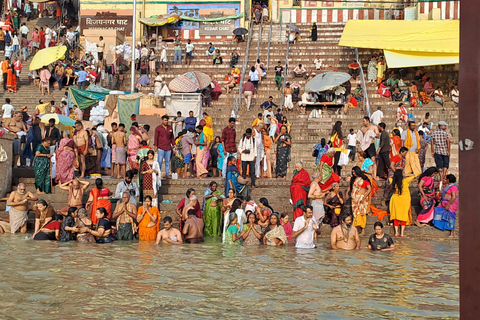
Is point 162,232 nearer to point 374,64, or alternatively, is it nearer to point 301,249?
point 301,249

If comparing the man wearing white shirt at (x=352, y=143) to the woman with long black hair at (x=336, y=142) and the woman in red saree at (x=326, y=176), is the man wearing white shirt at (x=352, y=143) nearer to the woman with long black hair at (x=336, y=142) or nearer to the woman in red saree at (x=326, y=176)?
the woman with long black hair at (x=336, y=142)

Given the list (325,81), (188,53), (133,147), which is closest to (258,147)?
(133,147)

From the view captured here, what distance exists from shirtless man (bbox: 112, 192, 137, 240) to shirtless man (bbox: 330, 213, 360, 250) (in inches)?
142

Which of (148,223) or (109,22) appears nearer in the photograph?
(148,223)

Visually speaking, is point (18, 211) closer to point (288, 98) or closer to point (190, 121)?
point (190, 121)

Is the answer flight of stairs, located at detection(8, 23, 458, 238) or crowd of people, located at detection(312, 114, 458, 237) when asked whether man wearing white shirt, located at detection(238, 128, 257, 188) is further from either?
crowd of people, located at detection(312, 114, 458, 237)

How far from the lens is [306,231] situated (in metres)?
11.4

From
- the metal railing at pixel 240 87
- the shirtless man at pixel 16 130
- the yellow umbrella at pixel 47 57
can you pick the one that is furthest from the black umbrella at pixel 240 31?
the shirtless man at pixel 16 130

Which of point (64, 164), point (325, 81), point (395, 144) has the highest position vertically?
point (325, 81)

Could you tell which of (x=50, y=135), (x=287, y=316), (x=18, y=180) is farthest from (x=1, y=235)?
(x=287, y=316)

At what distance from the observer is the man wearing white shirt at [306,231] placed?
448 inches

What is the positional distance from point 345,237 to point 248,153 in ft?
11.2

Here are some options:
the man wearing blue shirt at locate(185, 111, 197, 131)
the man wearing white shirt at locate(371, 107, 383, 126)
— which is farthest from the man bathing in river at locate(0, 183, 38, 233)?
the man wearing white shirt at locate(371, 107, 383, 126)

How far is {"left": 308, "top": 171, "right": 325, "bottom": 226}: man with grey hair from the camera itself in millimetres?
12555
